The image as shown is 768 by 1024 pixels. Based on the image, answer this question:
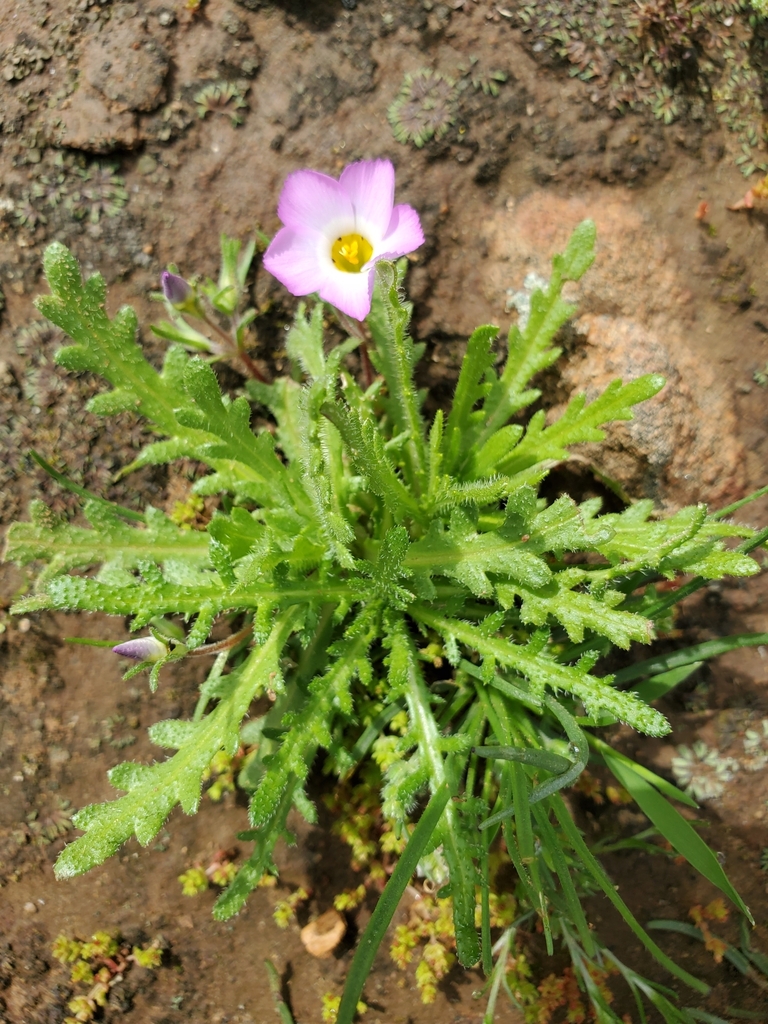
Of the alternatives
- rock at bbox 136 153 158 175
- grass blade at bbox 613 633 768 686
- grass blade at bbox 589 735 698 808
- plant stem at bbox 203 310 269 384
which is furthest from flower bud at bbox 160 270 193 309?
grass blade at bbox 589 735 698 808

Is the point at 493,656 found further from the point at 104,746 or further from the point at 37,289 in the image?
the point at 37,289

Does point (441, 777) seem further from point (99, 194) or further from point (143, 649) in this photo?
point (99, 194)

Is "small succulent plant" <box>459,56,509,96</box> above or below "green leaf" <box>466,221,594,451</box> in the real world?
above

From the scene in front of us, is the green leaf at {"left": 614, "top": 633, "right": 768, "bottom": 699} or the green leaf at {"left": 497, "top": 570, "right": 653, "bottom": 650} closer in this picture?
the green leaf at {"left": 497, "top": 570, "right": 653, "bottom": 650}

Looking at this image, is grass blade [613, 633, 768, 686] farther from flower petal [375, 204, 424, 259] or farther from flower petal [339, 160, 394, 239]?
flower petal [339, 160, 394, 239]

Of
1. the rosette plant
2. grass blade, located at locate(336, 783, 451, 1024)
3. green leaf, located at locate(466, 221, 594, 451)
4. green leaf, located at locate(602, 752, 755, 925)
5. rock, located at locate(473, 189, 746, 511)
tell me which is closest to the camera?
grass blade, located at locate(336, 783, 451, 1024)

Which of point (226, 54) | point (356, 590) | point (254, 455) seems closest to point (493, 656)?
point (356, 590)

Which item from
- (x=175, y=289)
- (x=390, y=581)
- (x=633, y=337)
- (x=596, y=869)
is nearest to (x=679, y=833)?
(x=596, y=869)
